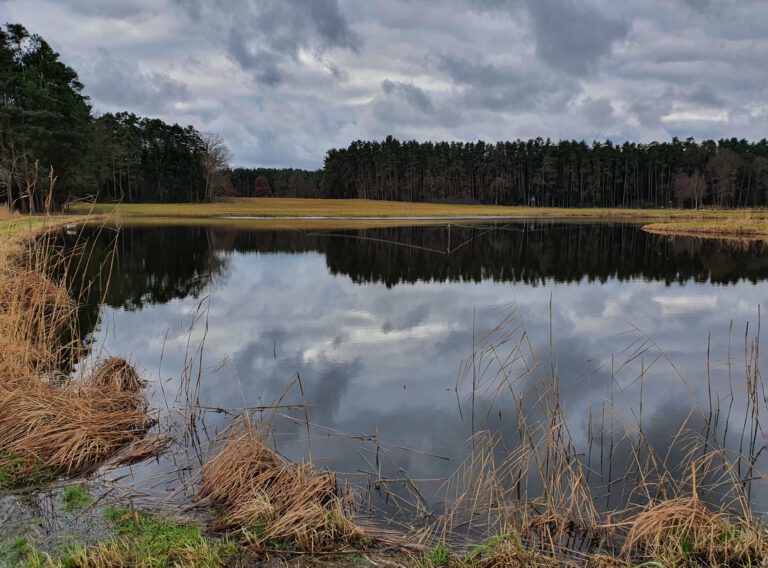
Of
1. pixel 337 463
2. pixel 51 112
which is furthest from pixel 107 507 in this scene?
pixel 51 112

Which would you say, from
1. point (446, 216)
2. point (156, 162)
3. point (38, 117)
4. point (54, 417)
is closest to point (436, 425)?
point (54, 417)

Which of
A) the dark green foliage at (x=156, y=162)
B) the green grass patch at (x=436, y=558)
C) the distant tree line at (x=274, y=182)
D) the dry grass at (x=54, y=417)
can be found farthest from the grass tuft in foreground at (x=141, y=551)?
the distant tree line at (x=274, y=182)

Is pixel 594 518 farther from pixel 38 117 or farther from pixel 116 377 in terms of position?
pixel 38 117

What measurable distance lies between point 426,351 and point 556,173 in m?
123

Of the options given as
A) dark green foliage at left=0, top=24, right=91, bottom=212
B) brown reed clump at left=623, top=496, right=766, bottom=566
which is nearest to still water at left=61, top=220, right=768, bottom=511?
brown reed clump at left=623, top=496, right=766, bottom=566

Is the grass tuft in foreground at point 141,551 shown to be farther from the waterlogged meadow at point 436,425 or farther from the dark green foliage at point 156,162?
the dark green foliage at point 156,162

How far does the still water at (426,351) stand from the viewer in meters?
7.24

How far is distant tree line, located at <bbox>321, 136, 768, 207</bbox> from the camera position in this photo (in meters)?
118

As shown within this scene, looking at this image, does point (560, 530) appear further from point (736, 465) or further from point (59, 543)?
point (59, 543)

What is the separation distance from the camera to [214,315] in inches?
616

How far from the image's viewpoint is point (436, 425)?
795 cm

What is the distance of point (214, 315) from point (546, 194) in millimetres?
123747

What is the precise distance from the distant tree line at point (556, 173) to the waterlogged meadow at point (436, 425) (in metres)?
112

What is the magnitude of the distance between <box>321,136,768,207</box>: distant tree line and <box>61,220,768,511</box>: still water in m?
102
